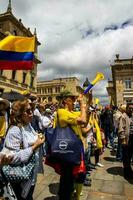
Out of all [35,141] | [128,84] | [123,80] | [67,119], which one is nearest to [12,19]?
[123,80]

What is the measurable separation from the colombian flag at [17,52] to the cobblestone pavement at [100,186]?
8.47 ft

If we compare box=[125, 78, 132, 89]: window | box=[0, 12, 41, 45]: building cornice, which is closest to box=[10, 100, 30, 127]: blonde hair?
box=[0, 12, 41, 45]: building cornice

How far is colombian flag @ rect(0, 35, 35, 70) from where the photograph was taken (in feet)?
17.5

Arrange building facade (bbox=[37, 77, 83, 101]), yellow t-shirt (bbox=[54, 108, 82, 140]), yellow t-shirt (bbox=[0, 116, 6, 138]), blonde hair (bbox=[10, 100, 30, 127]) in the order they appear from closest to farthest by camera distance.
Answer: blonde hair (bbox=[10, 100, 30, 127]) → yellow t-shirt (bbox=[54, 108, 82, 140]) → yellow t-shirt (bbox=[0, 116, 6, 138]) → building facade (bbox=[37, 77, 83, 101])

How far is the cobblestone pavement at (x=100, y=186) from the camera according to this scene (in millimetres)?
4480

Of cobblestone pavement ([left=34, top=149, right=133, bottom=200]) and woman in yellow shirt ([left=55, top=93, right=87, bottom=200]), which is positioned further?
cobblestone pavement ([left=34, top=149, right=133, bottom=200])

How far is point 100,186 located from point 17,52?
11.2 ft

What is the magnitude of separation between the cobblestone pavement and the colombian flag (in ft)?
8.47

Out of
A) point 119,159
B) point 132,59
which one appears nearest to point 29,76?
point 132,59

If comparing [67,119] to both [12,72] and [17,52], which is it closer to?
[17,52]

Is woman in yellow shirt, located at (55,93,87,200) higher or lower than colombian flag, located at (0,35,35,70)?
lower

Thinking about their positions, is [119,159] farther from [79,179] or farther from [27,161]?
[27,161]

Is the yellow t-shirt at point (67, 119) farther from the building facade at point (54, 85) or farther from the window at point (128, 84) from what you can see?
the building facade at point (54, 85)

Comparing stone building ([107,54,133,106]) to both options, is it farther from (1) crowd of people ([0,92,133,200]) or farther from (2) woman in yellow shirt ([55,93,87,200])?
(2) woman in yellow shirt ([55,93,87,200])
